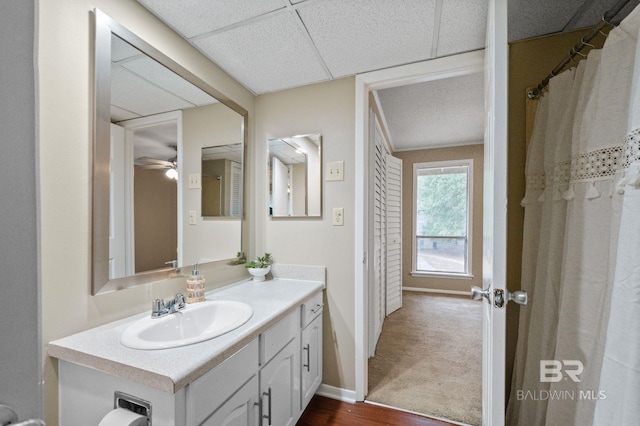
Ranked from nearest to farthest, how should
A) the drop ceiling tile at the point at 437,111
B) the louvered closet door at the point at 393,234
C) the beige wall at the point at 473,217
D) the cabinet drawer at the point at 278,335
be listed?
the cabinet drawer at the point at 278,335
the drop ceiling tile at the point at 437,111
the louvered closet door at the point at 393,234
the beige wall at the point at 473,217

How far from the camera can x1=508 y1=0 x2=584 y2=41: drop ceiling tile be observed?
3.96 ft

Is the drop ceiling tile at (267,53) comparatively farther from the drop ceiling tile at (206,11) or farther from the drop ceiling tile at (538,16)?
the drop ceiling tile at (538,16)

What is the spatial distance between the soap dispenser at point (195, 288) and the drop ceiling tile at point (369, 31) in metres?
1.38

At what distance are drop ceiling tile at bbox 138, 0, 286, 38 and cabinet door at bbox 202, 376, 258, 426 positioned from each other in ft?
5.31

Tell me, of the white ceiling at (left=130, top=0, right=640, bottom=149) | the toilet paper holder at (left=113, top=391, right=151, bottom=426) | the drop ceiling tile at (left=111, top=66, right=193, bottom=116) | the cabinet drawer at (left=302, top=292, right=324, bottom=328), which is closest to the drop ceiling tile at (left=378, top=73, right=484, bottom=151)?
the white ceiling at (left=130, top=0, right=640, bottom=149)

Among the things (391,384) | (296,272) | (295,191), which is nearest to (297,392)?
(296,272)

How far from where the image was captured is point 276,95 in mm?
1945

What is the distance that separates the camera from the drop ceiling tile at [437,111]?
224cm

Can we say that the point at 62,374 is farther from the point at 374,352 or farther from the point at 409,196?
the point at 409,196

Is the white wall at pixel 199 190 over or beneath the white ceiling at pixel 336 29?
beneath

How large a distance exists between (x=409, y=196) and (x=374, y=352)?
2.71m

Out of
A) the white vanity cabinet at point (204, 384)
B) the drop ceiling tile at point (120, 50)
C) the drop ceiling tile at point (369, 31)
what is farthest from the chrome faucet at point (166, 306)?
the drop ceiling tile at point (369, 31)

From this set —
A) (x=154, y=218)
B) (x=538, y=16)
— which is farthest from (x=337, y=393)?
(x=538, y=16)

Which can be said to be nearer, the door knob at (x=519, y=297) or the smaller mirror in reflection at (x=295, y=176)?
the door knob at (x=519, y=297)
